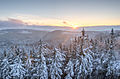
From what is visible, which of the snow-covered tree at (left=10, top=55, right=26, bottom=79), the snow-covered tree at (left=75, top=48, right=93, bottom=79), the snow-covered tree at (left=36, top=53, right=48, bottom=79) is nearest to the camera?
the snow-covered tree at (left=75, top=48, right=93, bottom=79)

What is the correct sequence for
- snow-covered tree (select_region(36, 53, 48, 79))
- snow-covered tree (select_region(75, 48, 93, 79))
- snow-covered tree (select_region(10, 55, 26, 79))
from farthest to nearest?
1. snow-covered tree (select_region(10, 55, 26, 79))
2. snow-covered tree (select_region(36, 53, 48, 79))
3. snow-covered tree (select_region(75, 48, 93, 79))

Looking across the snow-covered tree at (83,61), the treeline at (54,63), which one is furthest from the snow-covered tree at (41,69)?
the snow-covered tree at (83,61)

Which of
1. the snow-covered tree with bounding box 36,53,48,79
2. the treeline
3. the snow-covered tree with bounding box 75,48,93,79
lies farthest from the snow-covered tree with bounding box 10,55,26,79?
the snow-covered tree with bounding box 75,48,93,79

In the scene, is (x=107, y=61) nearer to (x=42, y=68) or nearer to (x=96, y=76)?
(x=96, y=76)

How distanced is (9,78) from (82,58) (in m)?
15.8

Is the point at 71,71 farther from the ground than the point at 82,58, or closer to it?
closer to it

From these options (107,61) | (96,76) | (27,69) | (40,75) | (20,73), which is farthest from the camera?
(96,76)

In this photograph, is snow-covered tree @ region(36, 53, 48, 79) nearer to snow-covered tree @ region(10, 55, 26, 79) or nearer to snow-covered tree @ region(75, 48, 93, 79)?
snow-covered tree @ region(10, 55, 26, 79)

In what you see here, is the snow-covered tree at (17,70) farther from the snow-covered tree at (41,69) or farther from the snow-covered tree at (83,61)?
the snow-covered tree at (83,61)

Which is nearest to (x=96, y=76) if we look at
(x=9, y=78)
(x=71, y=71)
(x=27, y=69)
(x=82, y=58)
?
(x=71, y=71)

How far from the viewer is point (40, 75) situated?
1647 centimetres

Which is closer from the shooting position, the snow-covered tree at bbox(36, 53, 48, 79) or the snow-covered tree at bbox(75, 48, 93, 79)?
the snow-covered tree at bbox(75, 48, 93, 79)

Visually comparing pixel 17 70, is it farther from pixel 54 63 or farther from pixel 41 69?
pixel 54 63

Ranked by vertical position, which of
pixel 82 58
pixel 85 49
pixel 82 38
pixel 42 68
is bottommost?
pixel 42 68
